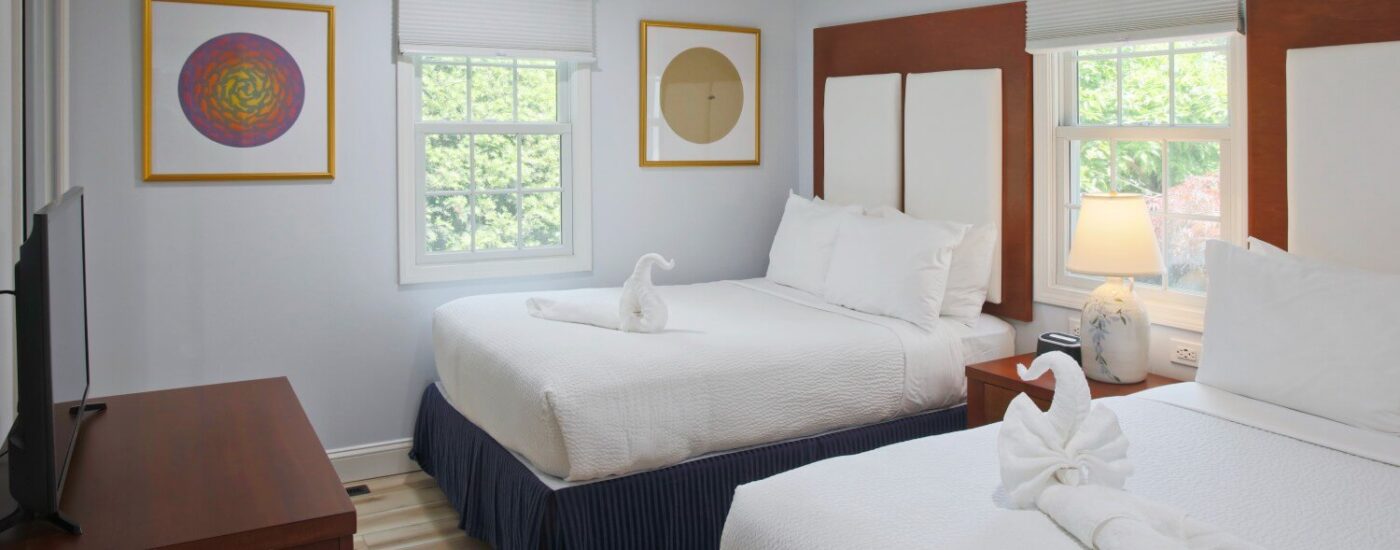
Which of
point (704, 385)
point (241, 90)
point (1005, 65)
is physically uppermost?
point (1005, 65)

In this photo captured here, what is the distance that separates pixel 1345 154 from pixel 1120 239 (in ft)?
2.06

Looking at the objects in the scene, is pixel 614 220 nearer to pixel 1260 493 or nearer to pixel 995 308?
pixel 995 308

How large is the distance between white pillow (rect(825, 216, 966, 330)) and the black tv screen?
101 inches

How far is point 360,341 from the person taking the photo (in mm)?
4055

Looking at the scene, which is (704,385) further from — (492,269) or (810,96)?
(810,96)

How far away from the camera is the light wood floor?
3.46 m

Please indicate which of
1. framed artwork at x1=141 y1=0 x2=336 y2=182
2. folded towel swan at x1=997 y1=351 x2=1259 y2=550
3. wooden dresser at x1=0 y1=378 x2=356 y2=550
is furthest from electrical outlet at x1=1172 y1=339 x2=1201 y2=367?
framed artwork at x1=141 y1=0 x2=336 y2=182

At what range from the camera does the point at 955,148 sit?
159 inches

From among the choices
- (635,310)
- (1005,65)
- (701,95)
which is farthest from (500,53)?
(1005,65)

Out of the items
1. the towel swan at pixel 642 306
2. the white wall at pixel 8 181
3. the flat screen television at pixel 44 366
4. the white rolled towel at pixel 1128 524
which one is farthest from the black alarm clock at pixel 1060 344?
the white wall at pixel 8 181

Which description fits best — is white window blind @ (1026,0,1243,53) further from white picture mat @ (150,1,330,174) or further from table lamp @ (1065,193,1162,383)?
white picture mat @ (150,1,330,174)

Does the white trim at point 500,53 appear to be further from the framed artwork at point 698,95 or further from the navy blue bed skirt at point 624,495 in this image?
the navy blue bed skirt at point 624,495

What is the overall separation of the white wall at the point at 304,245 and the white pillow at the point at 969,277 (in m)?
1.37

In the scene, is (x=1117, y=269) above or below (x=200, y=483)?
above
